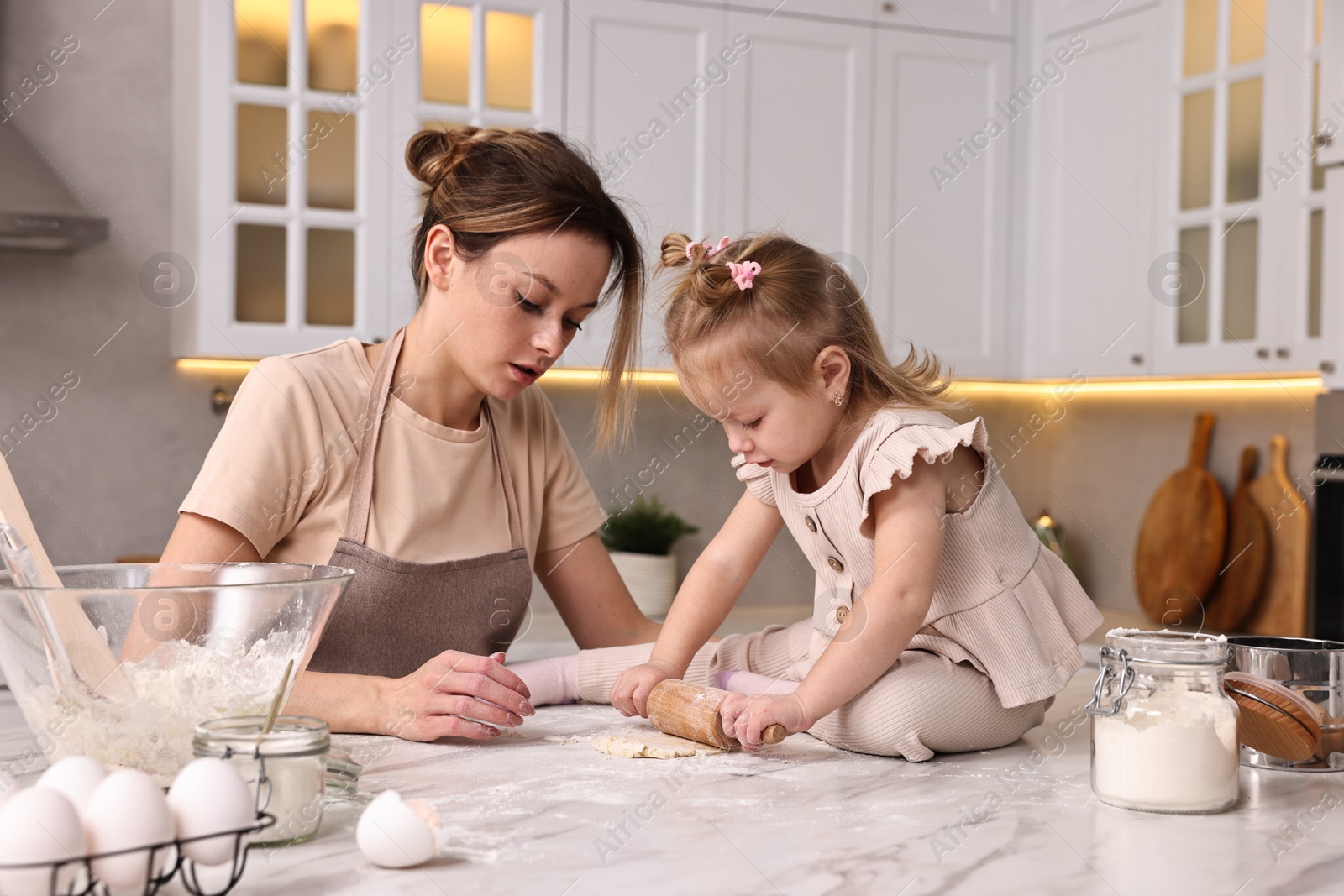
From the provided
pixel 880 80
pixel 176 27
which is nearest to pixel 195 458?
pixel 176 27

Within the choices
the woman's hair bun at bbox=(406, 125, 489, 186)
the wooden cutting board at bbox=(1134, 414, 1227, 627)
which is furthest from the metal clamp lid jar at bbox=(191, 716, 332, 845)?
the wooden cutting board at bbox=(1134, 414, 1227, 627)

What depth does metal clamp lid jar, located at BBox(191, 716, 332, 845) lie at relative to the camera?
68 cm

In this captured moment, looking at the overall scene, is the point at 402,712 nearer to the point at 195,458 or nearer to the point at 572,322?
the point at 572,322

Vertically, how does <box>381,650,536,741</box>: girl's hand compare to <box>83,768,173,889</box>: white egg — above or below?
below

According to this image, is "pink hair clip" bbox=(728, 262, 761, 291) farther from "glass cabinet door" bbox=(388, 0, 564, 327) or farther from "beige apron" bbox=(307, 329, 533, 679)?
"glass cabinet door" bbox=(388, 0, 564, 327)

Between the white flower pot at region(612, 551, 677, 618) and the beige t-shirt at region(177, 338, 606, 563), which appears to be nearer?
the beige t-shirt at region(177, 338, 606, 563)

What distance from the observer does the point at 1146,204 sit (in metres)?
2.68

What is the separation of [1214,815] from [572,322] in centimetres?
84

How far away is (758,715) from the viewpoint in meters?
0.96

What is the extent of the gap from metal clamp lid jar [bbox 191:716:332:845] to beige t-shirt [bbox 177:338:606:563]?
1.65ft

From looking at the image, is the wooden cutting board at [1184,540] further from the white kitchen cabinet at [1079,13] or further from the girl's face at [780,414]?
the girl's face at [780,414]

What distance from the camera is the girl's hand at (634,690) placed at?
111 centimetres

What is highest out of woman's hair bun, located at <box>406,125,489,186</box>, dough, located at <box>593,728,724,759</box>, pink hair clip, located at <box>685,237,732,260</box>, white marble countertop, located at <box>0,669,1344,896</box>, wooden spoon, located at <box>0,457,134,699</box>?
woman's hair bun, located at <box>406,125,489,186</box>

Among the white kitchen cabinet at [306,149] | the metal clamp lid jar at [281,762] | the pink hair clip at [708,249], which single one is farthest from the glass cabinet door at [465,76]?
the metal clamp lid jar at [281,762]
